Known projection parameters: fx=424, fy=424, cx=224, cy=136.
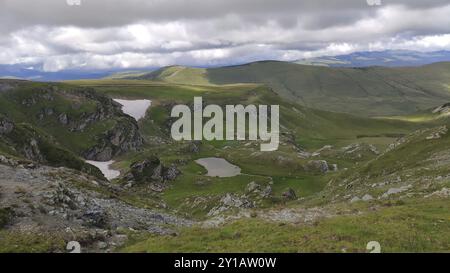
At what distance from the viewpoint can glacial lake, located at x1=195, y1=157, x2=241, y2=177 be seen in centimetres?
13916

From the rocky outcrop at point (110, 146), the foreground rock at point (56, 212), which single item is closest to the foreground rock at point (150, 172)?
the rocky outcrop at point (110, 146)

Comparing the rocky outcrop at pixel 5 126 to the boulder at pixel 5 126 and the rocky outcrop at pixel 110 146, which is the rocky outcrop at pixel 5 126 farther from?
the rocky outcrop at pixel 110 146

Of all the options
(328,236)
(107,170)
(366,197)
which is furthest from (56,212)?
(107,170)

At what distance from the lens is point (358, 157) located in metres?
184

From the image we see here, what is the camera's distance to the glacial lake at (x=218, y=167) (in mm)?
139163

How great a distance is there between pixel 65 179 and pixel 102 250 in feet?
93.0

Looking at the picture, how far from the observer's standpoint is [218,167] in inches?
5984

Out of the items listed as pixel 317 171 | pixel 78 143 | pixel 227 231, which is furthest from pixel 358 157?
pixel 227 231

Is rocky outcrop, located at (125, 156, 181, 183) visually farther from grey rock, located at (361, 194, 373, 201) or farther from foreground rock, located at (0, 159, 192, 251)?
grey rock, located at (361, 194, 373, 201)

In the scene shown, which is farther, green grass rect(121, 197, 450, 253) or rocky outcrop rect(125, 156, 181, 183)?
rocky outcrop rect(125, 156, 181, 183)

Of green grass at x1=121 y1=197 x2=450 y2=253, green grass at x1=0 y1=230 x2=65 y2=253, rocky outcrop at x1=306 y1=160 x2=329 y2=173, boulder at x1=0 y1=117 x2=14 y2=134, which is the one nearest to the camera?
green grass at x1=121 y1=197 x2=450 y2=253

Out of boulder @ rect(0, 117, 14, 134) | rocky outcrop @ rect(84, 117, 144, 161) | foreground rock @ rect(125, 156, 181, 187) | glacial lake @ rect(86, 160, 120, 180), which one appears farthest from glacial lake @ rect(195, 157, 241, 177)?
boulder @ rect(0, 117, 14, 134)

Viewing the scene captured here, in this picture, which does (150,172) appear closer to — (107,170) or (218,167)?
(218,167)
